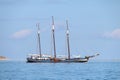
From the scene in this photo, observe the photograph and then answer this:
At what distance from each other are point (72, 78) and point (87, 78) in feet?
10.3

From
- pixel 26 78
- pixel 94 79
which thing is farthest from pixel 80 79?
pixel 26 78

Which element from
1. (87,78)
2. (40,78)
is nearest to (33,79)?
(40,78)

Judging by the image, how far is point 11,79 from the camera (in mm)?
114062

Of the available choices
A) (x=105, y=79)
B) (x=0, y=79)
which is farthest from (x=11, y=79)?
(x=105, y=79)

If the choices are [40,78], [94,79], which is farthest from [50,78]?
[94,79]

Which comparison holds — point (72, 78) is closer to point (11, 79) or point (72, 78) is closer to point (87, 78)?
point (87, 78)

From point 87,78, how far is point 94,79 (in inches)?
158

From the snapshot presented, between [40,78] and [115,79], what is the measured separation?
617 inches

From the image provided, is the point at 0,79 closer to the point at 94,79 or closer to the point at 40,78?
the point at 40,78

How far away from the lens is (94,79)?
113 metres

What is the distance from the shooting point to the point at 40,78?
116 metres

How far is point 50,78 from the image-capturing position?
118 metres

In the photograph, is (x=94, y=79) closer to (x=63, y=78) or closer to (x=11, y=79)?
(x=63, y=78)

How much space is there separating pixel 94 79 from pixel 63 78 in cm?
737
